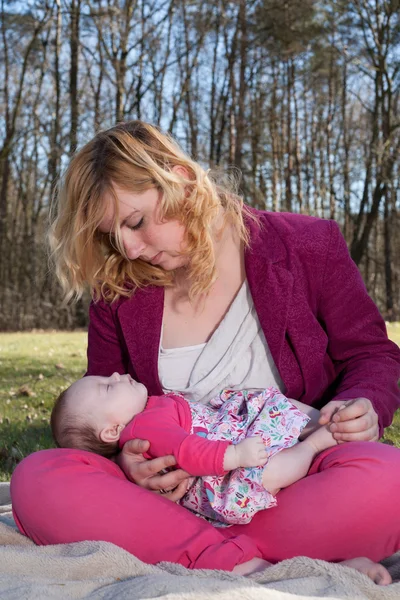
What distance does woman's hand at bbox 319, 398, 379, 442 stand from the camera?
89.5 inches

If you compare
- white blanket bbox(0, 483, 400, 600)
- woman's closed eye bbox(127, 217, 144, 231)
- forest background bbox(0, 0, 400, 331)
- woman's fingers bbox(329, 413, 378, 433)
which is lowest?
white blanket bbox(0, 483, 400, 600)

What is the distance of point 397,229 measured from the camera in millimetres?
23438

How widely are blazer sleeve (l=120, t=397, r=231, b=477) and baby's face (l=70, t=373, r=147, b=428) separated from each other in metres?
0.06

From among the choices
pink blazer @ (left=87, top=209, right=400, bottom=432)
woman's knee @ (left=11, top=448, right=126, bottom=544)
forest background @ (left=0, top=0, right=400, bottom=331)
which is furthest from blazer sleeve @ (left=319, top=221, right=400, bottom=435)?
forest background @ (left=0, top=0, right=400, bottom=331)

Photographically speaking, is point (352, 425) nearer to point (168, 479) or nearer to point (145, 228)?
point (168, 479)

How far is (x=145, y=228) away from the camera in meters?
2.66

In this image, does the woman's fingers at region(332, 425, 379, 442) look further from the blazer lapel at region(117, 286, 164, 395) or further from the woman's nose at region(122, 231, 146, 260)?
the woman's nose at region(122, 231, 146, 260)

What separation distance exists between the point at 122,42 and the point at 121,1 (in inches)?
45.4

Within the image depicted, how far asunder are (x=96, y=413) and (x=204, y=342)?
57 cm

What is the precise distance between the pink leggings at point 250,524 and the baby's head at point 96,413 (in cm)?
25

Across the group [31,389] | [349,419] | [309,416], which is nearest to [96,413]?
[309,416]

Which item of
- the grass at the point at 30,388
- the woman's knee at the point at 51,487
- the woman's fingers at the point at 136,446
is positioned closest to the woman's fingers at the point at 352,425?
the woman's fingers at the point at 136,446

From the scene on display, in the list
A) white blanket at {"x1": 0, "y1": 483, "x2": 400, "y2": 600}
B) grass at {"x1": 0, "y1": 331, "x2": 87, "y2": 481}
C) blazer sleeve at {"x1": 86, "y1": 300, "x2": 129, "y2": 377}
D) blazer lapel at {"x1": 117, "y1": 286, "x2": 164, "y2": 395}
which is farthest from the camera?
grass at {"x1": 0, "y1": 331, "x2": 87, "y2": 481}

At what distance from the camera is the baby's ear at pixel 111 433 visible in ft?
8.09
